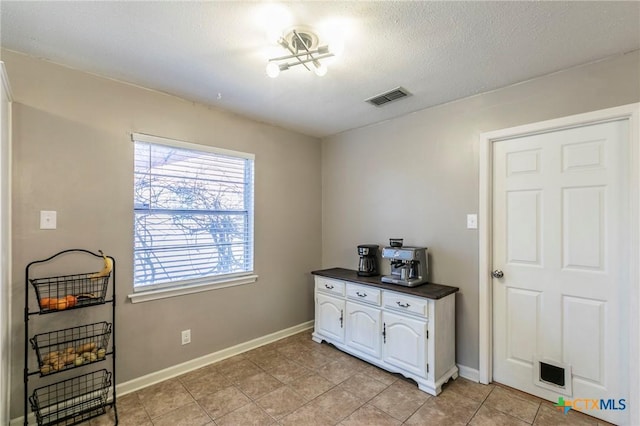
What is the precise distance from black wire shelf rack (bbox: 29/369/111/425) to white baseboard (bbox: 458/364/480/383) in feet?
9.11

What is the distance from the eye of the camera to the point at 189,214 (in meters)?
2.72

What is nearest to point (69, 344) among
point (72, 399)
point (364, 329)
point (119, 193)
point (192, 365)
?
point (72, 399)

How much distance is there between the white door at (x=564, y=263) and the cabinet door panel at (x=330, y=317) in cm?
138

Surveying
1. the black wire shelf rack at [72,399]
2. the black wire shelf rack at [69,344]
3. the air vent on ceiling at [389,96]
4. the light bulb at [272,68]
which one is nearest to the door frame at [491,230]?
the air vent on ceiling at [389,96]

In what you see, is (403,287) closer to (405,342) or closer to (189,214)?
(405,342)

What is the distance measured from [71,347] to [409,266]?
2645mm

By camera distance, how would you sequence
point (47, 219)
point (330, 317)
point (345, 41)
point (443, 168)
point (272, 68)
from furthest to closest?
1. point (330, 317)
2. point (443, 168)
3. point (47, 219)
4. point (345, 41)
5. point (272, 68)

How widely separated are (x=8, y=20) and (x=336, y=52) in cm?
182

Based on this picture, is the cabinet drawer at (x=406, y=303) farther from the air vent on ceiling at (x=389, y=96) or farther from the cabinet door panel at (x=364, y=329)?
the air vent on ceiling at (x=389, y=96)

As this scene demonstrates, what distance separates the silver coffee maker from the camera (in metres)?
2.66

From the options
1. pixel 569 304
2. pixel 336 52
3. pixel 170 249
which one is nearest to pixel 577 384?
pixel 569 304

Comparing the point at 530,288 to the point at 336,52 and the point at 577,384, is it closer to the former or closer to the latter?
the point at 577,384

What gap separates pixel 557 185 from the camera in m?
2.21

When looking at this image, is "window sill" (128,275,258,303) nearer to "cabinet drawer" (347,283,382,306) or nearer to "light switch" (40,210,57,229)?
"light switch" (40,210,57,229)
